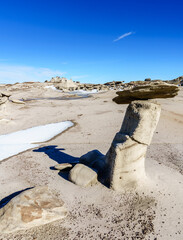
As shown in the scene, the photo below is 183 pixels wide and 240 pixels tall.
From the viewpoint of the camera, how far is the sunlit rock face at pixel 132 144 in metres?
5.69

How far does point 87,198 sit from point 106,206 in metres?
0.67

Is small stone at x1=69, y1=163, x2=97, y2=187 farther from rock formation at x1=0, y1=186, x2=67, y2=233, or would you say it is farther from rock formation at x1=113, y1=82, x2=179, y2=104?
rock formation at x1=113, y1=82, x2=179, y2=104

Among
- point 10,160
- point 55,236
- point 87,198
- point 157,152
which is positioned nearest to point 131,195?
point 87,198

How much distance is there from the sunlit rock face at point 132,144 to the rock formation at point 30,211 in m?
2.09

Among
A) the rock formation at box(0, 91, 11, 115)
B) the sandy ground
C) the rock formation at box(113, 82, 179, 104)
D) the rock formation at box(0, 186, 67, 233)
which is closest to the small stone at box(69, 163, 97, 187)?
the sandy ground

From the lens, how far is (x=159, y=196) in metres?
5.92

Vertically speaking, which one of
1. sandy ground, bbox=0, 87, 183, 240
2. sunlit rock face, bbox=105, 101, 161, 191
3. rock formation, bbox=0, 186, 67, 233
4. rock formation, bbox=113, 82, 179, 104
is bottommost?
sandy ground, bbox=0, 87, 183, 240

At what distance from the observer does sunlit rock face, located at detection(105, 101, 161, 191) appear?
224 inches

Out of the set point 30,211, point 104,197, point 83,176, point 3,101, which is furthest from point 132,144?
point 3,101

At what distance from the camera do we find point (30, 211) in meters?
4.55

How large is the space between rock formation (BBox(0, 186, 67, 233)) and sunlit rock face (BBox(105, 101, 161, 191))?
2093 mm

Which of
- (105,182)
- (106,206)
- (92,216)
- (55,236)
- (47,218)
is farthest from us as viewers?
(105,182)

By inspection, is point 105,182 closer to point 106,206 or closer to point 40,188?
point 106,206

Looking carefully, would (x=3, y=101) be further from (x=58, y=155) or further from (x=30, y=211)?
(x=30, y=211)
